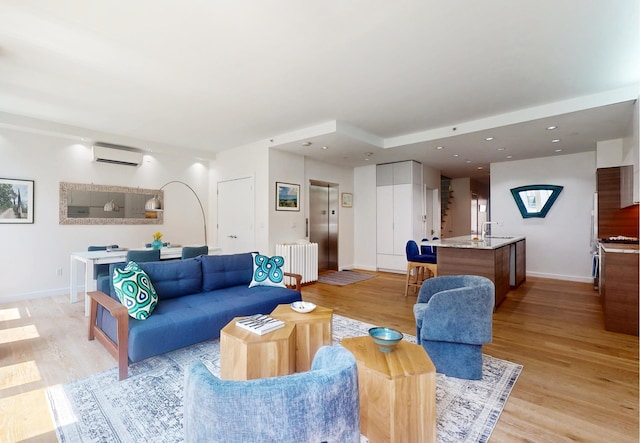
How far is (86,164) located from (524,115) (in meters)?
7.06

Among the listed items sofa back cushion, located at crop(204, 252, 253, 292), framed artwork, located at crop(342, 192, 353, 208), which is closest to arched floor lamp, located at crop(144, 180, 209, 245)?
sofa back cushion, located at crop(204, 252, 253, 292)

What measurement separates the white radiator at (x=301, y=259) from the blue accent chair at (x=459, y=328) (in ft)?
10.8

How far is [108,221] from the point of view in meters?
5.43

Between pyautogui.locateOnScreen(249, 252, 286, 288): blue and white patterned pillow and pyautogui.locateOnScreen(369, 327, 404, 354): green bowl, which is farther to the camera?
pyautogui.locateOnScreen(249, 252, 286, 288): blue and white patterned pillow

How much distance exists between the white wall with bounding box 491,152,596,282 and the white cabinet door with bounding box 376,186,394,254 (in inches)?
98.4

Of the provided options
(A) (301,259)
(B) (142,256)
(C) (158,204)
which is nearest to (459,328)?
(A) (301,259)

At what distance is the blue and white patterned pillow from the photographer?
368 cm

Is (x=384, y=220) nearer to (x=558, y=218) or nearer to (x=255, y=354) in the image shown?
(x=558, y=218)

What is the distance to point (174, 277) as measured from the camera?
3.19 meters

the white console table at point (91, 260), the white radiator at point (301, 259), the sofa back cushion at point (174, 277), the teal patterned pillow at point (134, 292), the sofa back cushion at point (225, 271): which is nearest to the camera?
the teal patterned pillow at point (134, 292)

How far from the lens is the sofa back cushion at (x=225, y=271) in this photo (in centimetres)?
346

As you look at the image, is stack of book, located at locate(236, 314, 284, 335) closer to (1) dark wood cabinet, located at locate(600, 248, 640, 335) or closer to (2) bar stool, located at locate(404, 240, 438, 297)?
(2) bar stool, located at locate(404, 240, 438, 297)

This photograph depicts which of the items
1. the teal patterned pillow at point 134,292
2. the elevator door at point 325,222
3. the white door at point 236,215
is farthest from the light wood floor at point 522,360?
the elevator door at point 325,222

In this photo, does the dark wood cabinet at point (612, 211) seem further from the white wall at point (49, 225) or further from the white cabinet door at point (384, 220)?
the white wall at point (49, 225)
